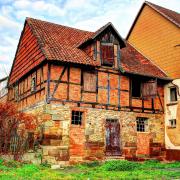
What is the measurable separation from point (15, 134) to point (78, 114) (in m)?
3.96

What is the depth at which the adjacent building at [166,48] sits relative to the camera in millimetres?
20000

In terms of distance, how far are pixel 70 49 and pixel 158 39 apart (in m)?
7.80

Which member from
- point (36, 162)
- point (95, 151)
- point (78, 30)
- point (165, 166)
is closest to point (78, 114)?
point (95, 151)

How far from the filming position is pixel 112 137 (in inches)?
717

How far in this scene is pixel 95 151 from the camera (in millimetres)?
17266

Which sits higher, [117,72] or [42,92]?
[117,72]

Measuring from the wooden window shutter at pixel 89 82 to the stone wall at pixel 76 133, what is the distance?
1.27 metres

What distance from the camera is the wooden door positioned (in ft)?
58.9

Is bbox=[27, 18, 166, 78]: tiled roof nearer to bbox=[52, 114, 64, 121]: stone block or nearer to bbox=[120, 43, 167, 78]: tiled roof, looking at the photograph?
bbox=[120, 43, 167, 78]: tiled roof

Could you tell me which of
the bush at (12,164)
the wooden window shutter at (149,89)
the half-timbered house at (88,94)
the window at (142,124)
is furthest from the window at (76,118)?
the wooden window shutter at (149,89)

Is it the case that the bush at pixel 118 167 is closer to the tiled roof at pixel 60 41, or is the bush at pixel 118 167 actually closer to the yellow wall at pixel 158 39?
the tiled roof at pixel 60 41

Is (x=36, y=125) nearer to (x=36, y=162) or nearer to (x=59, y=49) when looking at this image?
(x=36, y=162)

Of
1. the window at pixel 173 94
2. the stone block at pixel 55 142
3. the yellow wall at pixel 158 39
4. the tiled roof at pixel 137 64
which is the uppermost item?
the yellow wall at pixel 158 39

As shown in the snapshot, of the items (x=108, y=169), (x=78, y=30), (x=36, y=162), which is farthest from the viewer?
(x=78, y=30)
